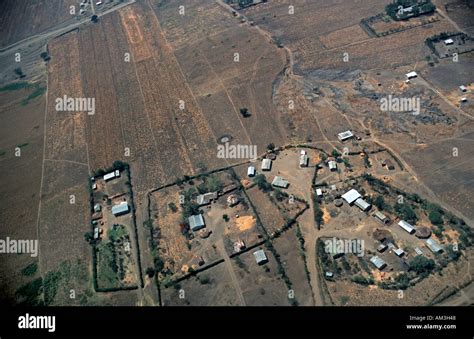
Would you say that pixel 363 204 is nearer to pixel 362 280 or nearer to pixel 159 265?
pixel 362 280

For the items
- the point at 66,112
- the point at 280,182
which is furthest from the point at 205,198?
the point at 66,112

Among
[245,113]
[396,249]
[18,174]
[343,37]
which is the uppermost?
[18,174]

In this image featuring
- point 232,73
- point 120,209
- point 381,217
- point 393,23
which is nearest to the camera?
point 381,217

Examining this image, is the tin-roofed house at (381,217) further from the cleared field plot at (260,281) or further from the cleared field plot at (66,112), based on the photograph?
the cleared field plot at (66,112)

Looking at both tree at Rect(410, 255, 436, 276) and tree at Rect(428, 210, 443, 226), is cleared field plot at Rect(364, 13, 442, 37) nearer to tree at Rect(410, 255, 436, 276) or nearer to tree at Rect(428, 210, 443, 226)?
tree at Rect(428, 210, 443, 226)

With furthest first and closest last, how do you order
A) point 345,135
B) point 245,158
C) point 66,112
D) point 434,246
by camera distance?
1. point 66,112
2. point 345,135
3. point 245,158
4. point 434,246

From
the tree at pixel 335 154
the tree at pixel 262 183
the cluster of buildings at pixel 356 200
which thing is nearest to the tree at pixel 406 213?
the cluster of buildings at pixel 356 200

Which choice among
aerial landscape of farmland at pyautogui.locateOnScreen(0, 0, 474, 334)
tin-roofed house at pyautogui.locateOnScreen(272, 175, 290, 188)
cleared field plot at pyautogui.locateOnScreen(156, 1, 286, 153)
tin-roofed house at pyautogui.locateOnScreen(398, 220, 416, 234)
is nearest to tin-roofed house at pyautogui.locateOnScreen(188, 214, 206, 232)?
aerial landscape of farmland at pyautogui.locateOnScreen(0, 0, 474, 334)
